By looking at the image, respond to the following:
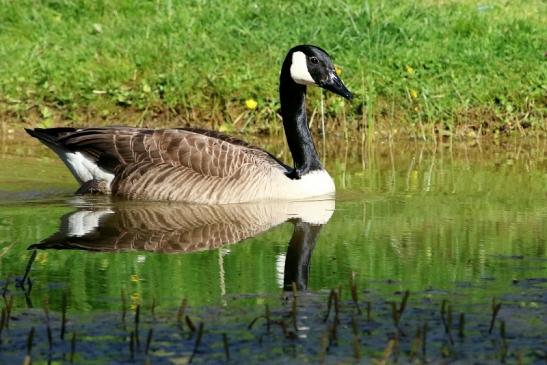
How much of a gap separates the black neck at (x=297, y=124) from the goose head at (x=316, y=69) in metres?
0.10

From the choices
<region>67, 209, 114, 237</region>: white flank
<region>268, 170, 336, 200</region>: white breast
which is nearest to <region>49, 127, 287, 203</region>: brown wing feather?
<region>268, 170, 336, 200</region>: white breast

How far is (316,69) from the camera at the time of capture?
10.6 m

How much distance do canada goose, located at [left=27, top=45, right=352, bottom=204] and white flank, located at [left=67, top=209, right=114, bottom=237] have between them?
26.3 inches

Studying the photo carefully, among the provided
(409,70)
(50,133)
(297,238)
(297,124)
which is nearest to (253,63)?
(409,70)

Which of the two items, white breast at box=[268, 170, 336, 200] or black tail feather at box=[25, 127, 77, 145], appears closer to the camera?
white breast at box=[268, 170, 336, 200]

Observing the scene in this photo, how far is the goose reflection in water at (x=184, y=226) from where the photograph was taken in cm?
811

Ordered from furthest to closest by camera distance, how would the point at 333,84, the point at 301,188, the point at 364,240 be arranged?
the point at 333,84 < the point at 301,188 < the point at 364,240

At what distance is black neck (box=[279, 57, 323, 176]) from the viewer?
1059cm

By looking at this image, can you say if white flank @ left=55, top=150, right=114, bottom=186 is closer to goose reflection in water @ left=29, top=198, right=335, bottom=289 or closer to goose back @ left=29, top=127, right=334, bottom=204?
goose back @ left=29, top=127, right=334, bottom=204

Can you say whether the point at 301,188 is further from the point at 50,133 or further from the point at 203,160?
the point at 50,133

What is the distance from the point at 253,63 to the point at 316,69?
11.1 feet

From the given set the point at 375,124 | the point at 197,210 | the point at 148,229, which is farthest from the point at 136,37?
the point at 148,229

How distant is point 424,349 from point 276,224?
3670 mm

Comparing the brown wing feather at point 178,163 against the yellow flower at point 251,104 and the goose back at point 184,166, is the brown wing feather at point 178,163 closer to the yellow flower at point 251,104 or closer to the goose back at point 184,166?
the goose back at point 184,166
